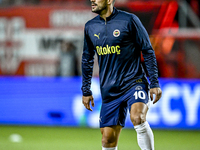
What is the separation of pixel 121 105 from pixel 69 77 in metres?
4.35

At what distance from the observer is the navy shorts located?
377cm

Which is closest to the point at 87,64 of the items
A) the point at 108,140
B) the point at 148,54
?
the point at 148,54

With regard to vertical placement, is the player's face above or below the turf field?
above

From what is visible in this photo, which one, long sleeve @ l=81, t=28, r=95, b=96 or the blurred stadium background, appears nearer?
long sleeve @ l=81, t=28, r=95, b=96

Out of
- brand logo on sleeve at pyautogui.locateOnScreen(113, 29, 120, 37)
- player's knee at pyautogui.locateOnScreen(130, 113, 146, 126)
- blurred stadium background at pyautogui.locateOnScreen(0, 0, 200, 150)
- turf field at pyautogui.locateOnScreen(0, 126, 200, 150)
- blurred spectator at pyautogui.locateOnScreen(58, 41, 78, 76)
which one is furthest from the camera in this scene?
blurred spectator at pyautogui.locateOnScreen(58, 41, 78, 76)

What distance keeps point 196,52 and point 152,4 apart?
73.1 inches

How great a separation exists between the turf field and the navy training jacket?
2195 mm

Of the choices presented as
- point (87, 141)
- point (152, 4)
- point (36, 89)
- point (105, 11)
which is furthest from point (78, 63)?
point (105, 11)

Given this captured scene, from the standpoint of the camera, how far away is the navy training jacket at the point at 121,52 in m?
3.81

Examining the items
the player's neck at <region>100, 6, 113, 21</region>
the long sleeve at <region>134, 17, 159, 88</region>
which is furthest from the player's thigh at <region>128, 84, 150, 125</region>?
the player's neck at <region>100, 6, 113, 21</region>

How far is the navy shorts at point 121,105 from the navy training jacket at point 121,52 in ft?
0.18

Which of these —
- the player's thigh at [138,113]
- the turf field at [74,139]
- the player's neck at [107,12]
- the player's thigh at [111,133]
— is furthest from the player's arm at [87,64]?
the turf field at [74,139]

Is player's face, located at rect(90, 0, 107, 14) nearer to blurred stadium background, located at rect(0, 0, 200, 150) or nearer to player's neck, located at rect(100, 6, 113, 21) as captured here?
player's neck, located at rect(100, 6, 113, 21)

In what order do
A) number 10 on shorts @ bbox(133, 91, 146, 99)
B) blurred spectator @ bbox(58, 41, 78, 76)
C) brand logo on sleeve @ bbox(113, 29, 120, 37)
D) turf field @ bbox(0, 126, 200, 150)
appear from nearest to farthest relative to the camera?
1. number 10 on shorts @ bbox(133, 91, 146, 99)
2. brand logo on sleeve @ bbox(113, 29, 120, 37)
3. turf field @ bbox(0, 126, 200, 150)
4. blurred spectator @ bbox(58, 41, 78, 76)
